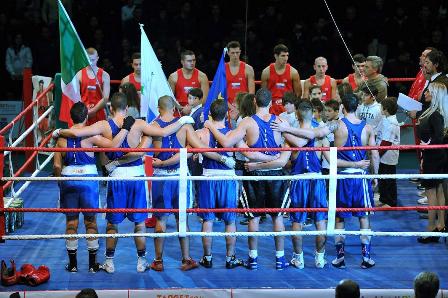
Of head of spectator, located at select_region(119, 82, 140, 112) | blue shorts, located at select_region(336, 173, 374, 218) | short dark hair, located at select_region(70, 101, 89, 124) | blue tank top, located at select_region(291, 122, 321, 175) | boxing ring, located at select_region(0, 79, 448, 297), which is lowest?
boxing ring, located at select_region(0, 79, 448, 297)

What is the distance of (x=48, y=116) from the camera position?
35.7 ft

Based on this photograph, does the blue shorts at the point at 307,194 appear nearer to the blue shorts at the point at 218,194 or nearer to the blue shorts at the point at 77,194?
the blue shorts at the point at 218,194

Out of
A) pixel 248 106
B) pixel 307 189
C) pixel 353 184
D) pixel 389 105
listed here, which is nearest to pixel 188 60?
pixel 389 105

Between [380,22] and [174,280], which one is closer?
[174,280]

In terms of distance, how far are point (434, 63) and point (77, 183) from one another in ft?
12.8

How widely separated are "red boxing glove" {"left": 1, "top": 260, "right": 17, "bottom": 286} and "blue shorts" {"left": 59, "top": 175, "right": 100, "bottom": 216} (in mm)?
671

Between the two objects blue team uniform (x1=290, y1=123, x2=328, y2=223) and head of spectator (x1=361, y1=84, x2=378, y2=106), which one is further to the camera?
head of spectator (x1=361, y1=84, x2=378, y2=106)

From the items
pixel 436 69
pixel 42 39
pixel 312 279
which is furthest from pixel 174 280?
pixel 42 39

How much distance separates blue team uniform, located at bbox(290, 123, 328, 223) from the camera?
729cm

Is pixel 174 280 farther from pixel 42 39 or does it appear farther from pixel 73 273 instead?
pixel 42 39

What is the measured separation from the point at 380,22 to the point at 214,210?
7.37 meters

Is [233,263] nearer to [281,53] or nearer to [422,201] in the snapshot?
[422,201]

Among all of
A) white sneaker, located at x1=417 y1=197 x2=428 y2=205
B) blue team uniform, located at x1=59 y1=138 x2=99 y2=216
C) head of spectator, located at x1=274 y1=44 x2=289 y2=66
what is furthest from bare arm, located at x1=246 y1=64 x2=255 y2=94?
blue team uniform, located at x1=59 y1=138 x2=99 y2=216

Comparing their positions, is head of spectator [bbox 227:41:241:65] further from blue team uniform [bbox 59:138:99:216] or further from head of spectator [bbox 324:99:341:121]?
blue team uniform [bbox 59:138:99:216]
